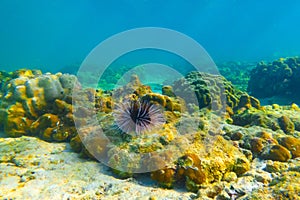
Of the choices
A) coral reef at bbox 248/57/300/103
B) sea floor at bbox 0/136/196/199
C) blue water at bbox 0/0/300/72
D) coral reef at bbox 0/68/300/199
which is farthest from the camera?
blue water at bbox 0/0/300/72

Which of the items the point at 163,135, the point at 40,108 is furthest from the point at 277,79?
the point at 40,108

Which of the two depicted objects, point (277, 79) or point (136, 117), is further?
point (277, 79)

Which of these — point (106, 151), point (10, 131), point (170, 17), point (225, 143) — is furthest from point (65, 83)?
point (170, 17)

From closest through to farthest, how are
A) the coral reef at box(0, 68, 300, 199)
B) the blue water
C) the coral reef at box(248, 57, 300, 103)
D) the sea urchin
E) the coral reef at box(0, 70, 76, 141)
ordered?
the coral reef at box(0, 68, 300, 199) < the sea urchin < the coral reef at box(0, 70, 76, 141) < the coral reef at box(248, 57, 300, 103) < the blue water

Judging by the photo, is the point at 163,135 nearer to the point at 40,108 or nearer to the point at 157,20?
the point at 40,108

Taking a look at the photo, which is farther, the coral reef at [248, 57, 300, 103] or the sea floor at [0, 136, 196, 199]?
the coral reef at [248, 57, 300, 103]

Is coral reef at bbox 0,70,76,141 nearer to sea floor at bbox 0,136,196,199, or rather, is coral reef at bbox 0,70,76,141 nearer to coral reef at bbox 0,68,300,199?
coral reef at bbox 0,68,300,199

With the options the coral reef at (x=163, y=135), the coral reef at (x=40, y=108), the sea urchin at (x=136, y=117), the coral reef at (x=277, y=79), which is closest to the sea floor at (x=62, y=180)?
the coral reef at (x=163, y=135)

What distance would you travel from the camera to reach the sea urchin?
3.70m

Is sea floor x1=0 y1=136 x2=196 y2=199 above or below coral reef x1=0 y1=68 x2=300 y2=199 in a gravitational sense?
below

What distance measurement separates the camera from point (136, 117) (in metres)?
3.75

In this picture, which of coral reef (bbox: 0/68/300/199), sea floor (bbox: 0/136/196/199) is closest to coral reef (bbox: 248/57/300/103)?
coral reef (bbox: 0/68/300/199)

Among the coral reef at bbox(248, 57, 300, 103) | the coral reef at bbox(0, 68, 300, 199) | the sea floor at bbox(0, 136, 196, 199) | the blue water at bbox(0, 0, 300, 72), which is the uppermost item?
the blue water at bbox(0, 0, 300, 72)

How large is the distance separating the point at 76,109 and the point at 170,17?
11747 cm
